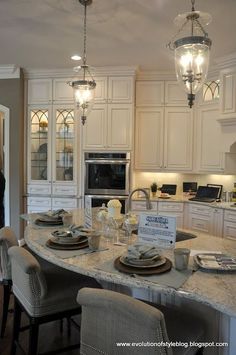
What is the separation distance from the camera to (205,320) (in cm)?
169

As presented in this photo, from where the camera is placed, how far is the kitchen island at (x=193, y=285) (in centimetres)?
136

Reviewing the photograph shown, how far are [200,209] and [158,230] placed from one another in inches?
107

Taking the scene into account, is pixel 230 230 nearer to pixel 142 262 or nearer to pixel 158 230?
pixel 158 230

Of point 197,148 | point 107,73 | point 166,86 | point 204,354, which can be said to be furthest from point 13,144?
point 204,354

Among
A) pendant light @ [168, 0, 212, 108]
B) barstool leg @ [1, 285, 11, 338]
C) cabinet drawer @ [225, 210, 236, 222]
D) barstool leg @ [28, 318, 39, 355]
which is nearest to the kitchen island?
barstool leg @ [28, 318, 39, 355]

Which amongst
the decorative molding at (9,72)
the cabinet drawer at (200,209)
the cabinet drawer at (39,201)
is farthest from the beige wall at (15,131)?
the cabinet drawer at (200,209)

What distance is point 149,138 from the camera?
5.03 meters

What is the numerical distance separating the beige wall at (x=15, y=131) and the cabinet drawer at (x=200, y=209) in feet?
9.13

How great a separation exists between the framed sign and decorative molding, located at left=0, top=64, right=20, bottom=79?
398 centimetres

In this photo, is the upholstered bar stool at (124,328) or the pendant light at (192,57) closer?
the upholstered bar stool at (124,328)

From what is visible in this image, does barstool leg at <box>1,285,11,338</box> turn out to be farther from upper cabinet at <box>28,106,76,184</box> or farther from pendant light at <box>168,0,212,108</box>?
upper cabinet at <box>28,106,76,184</box>

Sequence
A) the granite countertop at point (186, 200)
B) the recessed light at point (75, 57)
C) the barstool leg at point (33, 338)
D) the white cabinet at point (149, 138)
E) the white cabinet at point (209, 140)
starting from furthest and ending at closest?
the white cabinet at point (149, 138) → the white cabinet at point (209, 140) → the recessed light at point (75, 57) → the granite countertop at point (186, 200) → the barstool leg at point (33, 338)

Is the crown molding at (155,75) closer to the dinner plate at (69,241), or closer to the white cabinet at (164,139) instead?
the white cabinet at (164,139)

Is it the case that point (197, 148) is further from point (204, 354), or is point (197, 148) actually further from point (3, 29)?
point (204, 354)
